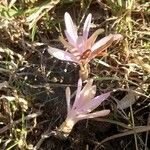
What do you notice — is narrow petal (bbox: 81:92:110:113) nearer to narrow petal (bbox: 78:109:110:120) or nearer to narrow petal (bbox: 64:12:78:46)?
narrow petal (bbox: 78:109:110:120)

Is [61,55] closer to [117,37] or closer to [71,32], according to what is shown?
[71,32]

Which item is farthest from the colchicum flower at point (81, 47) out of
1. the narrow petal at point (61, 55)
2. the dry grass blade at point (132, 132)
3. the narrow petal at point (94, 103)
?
the dry grass blade at point (132, 132)

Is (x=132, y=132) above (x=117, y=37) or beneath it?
beneath

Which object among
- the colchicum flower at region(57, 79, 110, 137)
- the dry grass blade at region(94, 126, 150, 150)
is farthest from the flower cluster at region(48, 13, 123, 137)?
the dry grass blade at region(94, 126, 150, 150)

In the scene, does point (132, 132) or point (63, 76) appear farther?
point (63, 76)

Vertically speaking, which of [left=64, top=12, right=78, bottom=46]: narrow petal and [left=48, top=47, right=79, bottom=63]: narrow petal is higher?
[left=64, top=12, right=78, bottom=46]: narrow petal

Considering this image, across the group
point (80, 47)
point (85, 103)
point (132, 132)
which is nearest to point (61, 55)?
point (80, 47)

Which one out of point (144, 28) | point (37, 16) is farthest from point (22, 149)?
point (144, 28)

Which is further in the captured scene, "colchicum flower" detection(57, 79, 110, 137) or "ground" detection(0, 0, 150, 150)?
"ground" detection(0, 0, 150, 150)

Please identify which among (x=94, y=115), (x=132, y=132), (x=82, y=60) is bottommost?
(x=132, y=132)
